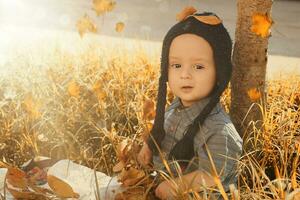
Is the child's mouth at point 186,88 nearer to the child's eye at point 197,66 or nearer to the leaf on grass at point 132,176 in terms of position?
the child's eye at point 197,66

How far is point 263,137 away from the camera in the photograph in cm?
289

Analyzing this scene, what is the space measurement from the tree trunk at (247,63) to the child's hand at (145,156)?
1.70ft

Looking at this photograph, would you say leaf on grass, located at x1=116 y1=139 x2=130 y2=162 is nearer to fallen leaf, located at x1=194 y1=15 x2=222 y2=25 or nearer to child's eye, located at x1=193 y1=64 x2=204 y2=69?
child's eye, located at x1=193 y1=64 x2=204 y2=69

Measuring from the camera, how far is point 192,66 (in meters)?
2.37

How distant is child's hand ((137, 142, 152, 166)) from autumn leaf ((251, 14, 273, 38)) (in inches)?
29.3

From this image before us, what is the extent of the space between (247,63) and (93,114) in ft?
3.14

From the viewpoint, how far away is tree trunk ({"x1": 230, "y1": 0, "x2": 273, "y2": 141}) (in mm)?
2906

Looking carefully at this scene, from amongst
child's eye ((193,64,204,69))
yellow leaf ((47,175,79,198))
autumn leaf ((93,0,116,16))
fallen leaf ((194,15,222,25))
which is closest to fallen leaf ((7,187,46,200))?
yellow leaf ((47,175,79,198))

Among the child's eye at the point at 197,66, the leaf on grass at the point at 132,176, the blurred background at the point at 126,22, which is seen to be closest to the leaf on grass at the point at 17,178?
the leaf on grass at the point at 132,176

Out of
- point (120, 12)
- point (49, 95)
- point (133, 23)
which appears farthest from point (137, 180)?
point (120, 12)

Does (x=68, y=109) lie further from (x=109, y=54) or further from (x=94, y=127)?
(x=109, y=54)

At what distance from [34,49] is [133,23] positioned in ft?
8.06

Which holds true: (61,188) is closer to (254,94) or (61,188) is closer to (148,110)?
(148,110)

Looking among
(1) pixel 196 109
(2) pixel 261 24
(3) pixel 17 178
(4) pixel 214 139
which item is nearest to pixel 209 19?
(1) pixel 196 109
